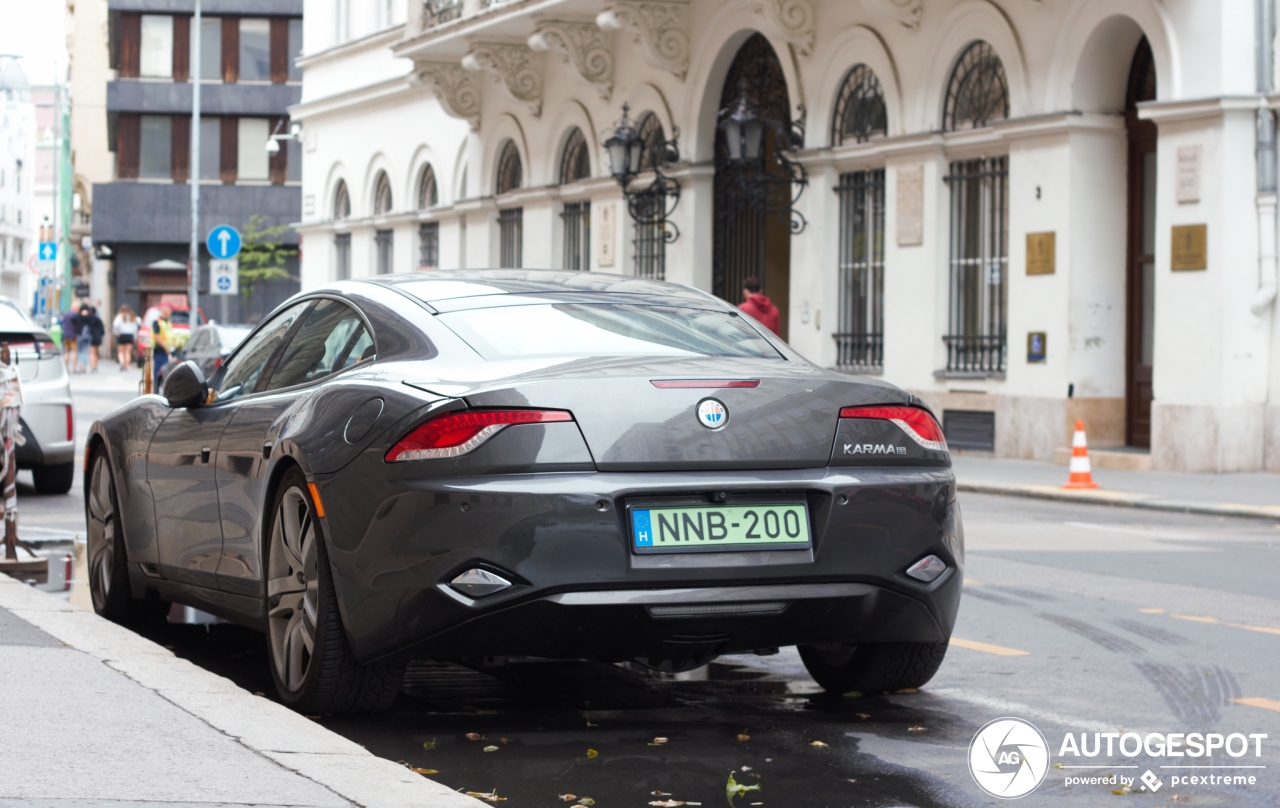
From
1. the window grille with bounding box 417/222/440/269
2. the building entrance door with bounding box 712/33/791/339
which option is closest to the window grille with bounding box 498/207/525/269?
the window grille with bounding box 417/222/440/269

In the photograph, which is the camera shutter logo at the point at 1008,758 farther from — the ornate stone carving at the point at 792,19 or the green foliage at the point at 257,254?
the green foliage at the point at 257,254

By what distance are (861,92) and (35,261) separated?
42.8 metres

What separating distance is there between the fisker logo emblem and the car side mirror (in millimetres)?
2413

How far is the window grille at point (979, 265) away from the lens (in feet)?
69.6

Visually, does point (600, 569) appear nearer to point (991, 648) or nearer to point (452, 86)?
point (991, 648)

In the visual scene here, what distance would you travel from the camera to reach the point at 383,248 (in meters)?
39.3

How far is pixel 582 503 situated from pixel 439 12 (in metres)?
26.9

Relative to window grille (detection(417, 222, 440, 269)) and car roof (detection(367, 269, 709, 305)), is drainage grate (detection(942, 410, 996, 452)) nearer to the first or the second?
car roof (detection(367, 269, 709, 305))

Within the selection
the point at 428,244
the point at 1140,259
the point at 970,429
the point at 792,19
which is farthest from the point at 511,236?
the point at 1140,259

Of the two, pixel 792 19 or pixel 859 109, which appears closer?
pixel 859 109

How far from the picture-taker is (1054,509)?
51.5ft

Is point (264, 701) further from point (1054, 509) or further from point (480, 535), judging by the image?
point (1054, 509)

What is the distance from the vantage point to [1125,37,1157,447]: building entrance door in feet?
65.1

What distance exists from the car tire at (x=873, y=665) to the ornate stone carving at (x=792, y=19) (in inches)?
725
